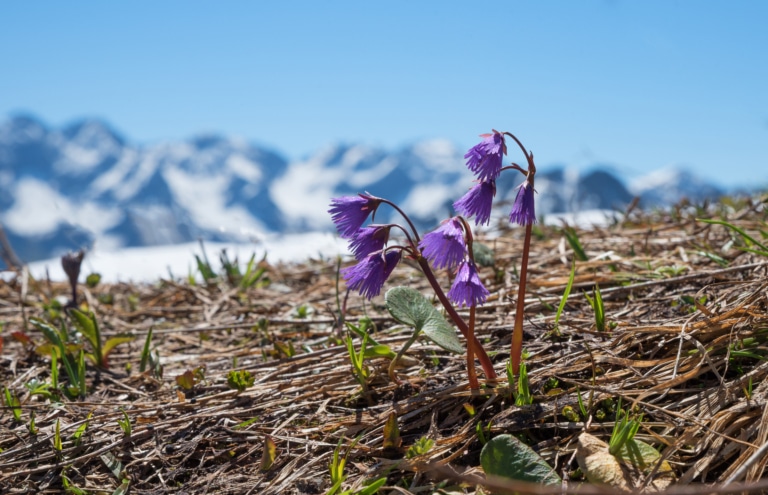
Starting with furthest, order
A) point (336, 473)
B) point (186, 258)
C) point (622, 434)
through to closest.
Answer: point (186, 258) < point (336, 473) < point (622, 434)

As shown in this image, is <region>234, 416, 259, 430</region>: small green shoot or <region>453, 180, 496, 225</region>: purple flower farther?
<region>234, 416, 259, 430</region>: small green shoot

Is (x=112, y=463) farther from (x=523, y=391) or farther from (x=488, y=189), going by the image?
(x=488, y=189)

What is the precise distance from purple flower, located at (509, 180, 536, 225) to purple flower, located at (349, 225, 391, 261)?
358mm

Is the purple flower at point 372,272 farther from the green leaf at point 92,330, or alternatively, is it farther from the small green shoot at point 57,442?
the green leaf at point 92,330

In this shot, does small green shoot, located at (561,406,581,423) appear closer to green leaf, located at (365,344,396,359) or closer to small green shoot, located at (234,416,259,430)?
green leaf, located at (365,344,396,359)

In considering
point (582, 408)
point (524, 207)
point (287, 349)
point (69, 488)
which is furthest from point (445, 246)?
point (69, 488)

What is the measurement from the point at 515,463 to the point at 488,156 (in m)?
0.79

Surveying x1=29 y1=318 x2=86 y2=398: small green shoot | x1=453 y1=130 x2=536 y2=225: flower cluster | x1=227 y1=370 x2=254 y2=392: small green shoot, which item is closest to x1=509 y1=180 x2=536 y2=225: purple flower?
x1=453 y1=130 x2=536 y2=225: flower cluster

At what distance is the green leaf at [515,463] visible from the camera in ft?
5.19

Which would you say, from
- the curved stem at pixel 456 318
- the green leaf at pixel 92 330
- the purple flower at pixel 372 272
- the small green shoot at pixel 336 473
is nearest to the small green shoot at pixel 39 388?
the green leaf at pixel 92 330

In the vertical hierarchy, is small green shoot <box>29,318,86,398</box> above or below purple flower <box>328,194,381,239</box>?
below

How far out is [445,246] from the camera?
172 cm

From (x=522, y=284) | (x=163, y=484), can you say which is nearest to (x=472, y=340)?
(x=522, y=284)

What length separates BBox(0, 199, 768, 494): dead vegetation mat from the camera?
1.73 m
